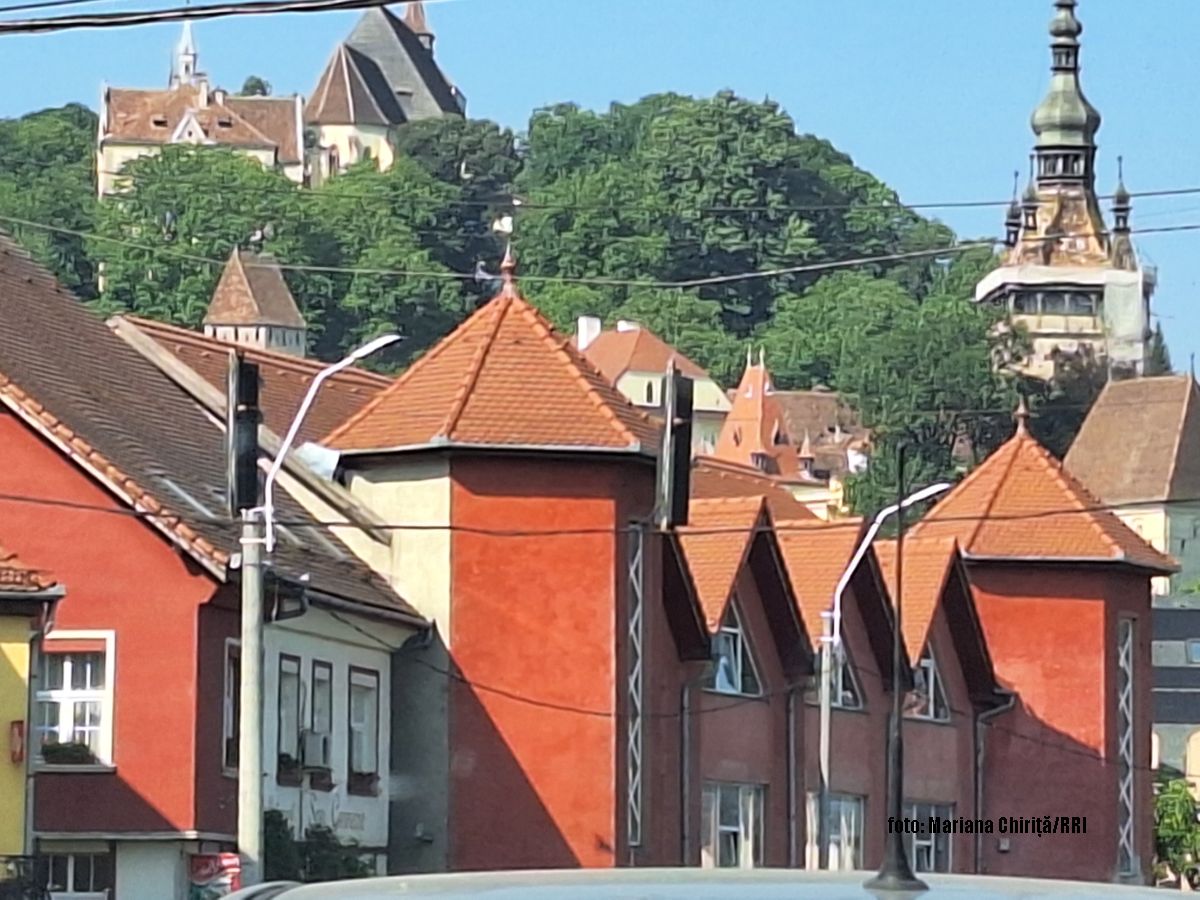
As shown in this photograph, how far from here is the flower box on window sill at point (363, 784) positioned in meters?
37.9

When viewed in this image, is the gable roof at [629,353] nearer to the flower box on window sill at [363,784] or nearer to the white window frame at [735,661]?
the white window frame at [735,661]

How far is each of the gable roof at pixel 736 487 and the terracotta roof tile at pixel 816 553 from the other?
597 centimetres

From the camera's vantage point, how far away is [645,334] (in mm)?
173125

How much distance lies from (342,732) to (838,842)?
36.8ft

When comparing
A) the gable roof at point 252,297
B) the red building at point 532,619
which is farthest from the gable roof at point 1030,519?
the gable roof at point 252,297

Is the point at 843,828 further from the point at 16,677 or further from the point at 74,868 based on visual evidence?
the point at 16,677

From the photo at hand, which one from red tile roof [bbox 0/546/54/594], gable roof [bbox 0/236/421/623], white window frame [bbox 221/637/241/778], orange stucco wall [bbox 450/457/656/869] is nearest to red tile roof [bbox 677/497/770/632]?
orange stucco wall [bbox 450/457/656/869]

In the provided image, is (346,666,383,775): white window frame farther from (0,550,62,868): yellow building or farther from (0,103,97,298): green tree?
(0,103,97,298): green tree

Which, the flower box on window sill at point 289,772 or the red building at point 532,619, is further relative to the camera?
the red building at point 532,619

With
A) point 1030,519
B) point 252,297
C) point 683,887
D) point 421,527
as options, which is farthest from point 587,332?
point 683,887

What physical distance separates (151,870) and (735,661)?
12488 mm

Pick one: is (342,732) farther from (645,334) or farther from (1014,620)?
(645,334)

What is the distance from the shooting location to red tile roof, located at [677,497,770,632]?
142 feet

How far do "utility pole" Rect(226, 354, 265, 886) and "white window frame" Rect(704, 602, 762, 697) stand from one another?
1946 cm
